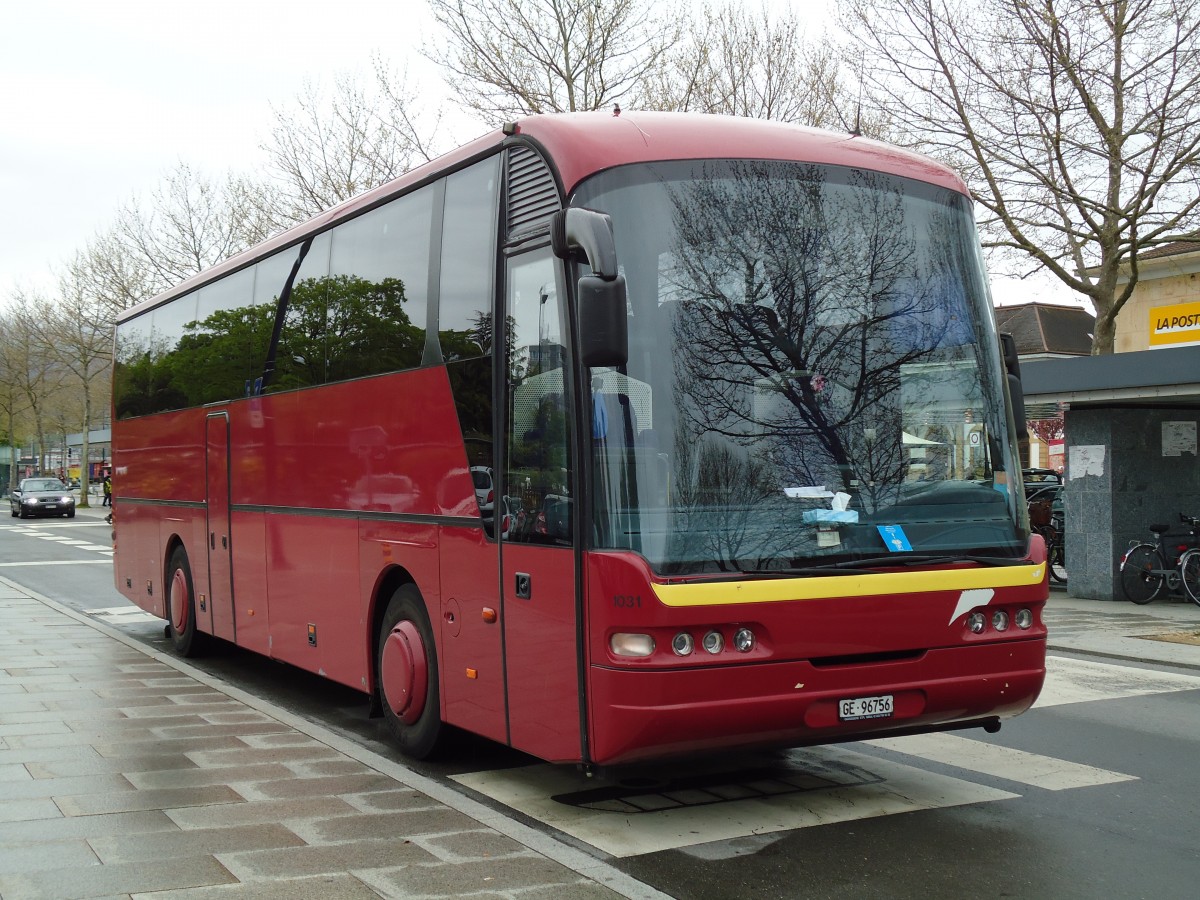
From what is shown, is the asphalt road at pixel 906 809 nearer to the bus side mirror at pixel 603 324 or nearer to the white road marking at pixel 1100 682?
the white road marking at pixel 1100 682

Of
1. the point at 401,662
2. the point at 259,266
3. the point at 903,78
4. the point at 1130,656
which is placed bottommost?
the point at 1130,656

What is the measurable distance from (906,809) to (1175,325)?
2057 centimetres

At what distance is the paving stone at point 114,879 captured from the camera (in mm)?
5004

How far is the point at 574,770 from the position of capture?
7398 mm

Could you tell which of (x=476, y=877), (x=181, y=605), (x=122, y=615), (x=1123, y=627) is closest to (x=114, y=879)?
(x=476, y=877)

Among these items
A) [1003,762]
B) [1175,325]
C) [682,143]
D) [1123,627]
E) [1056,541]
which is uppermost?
[1175,325]

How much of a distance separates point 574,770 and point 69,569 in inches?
784

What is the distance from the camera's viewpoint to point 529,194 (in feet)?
21.1

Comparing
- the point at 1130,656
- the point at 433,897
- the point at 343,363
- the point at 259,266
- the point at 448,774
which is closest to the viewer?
the point at 433,897

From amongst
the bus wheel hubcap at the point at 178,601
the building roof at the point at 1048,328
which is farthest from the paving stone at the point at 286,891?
the building roof at the point at 1048,328

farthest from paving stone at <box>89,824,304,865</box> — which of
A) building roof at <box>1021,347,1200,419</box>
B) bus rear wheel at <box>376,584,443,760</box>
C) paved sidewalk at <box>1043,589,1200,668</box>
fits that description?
building roof at <box>1021,347,1200,419</box>

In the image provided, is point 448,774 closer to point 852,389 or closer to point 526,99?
point 852,389

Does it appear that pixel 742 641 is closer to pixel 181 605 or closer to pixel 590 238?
pixel 590 238

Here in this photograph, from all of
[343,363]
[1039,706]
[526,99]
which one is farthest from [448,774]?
[526,99]
